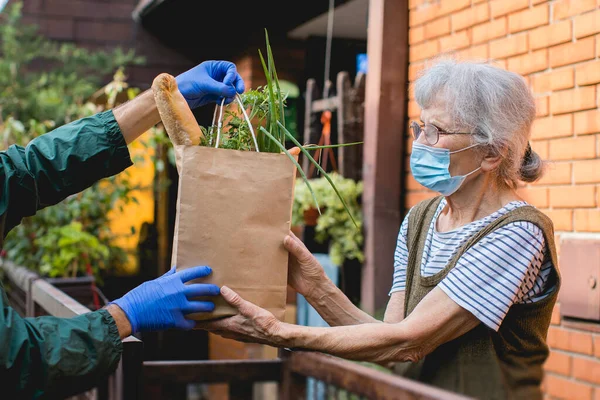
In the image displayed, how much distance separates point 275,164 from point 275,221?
0.14 metres

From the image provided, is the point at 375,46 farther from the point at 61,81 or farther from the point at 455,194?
the point at 61,81

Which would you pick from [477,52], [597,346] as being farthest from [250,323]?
[477,52]

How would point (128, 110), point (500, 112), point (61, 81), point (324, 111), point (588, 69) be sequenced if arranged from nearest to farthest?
1. point (500, 112)
2. point (128, 110)
3. point (588, 69)
4. point (324, 111)
5. point (61, 81)

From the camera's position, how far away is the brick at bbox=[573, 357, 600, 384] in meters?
2.76

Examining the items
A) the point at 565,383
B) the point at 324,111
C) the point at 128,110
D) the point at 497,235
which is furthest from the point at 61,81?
the point at 497,235

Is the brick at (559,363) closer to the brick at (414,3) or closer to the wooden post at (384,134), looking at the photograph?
the wooden post at (384,134)

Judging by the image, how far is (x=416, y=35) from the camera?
12.6ft

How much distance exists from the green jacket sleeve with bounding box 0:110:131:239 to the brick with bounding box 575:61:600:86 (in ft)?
5.56

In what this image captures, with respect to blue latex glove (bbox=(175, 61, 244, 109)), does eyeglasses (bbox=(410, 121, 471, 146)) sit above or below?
below

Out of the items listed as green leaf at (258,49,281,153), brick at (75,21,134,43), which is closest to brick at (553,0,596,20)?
green leaf at (258,49,281,153)

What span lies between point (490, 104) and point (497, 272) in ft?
1.41

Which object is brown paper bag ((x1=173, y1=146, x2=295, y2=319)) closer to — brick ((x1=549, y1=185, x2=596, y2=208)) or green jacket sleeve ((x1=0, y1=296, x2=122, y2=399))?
green jacket sleeve ((x1=0, y1=296, x2=122, y2=399))

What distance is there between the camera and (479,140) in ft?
6.40

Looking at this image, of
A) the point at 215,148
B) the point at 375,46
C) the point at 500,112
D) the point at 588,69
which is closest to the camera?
the point at 215,148
